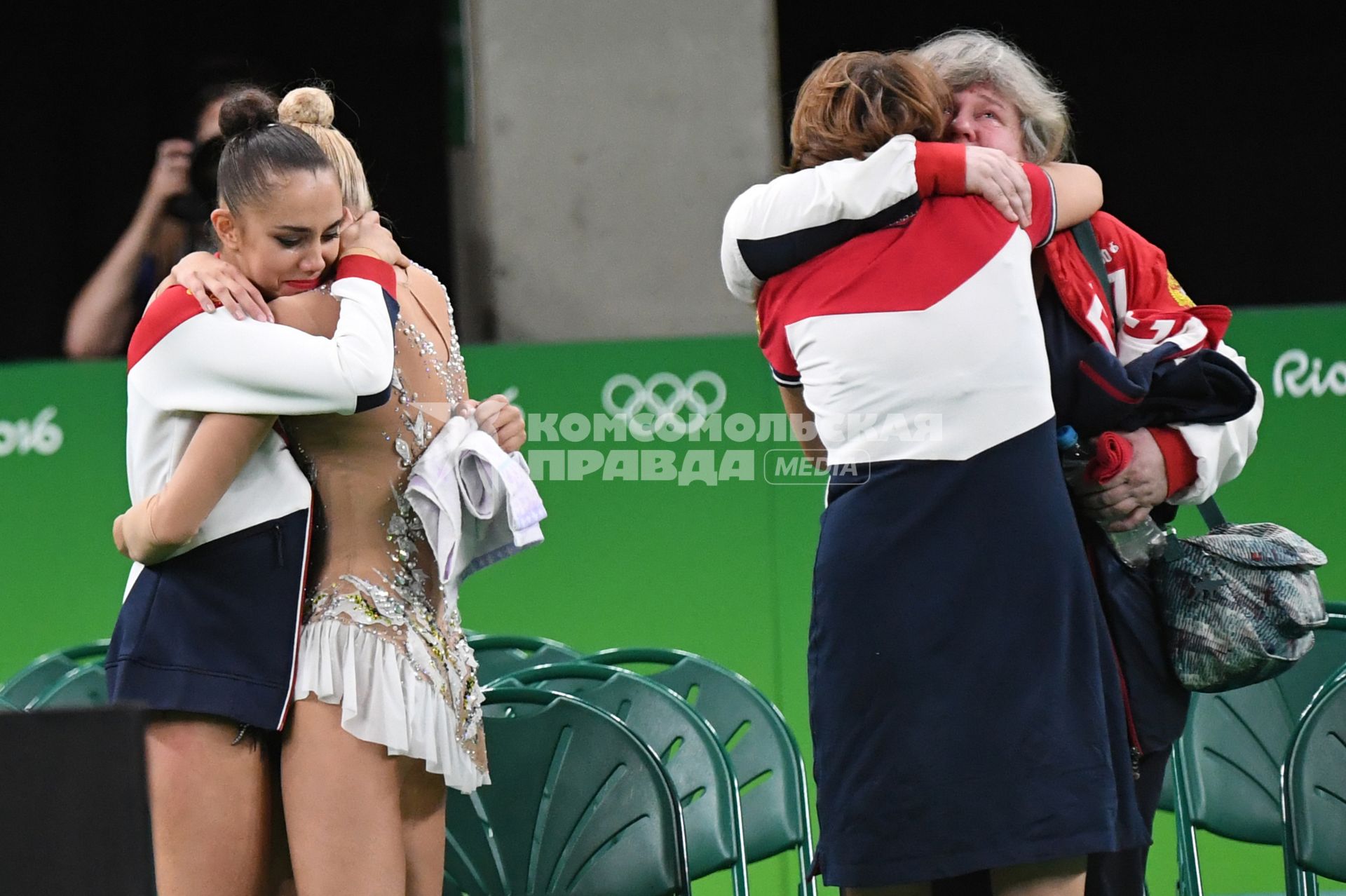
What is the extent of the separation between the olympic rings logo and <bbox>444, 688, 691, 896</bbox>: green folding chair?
147 centimetres

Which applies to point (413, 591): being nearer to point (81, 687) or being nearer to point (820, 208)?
point (820, 208)

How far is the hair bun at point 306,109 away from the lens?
7.04ft

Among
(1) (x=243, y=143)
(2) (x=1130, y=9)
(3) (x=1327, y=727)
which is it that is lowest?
(3) (x=1327, y=727)

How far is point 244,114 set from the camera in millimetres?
2068

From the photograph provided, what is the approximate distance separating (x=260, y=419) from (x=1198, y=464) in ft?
4.01

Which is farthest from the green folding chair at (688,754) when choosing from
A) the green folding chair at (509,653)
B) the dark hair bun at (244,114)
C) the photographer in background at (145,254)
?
the photographer in background at (145,254)

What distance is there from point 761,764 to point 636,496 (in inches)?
46.5

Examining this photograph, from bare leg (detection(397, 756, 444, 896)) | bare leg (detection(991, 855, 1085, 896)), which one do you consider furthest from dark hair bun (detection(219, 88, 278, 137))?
bare leg (detection(991, 855, 1085, 896))

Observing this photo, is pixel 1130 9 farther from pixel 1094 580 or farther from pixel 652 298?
pixel 1094 580

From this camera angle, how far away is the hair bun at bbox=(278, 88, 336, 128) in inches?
84.4

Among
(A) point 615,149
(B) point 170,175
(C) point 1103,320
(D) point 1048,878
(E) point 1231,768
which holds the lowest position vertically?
(E) point 1231,768

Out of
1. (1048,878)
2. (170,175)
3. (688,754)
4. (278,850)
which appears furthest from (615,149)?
(1048,878)

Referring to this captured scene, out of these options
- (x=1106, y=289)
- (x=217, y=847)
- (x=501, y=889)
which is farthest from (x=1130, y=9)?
(x=217, y=847)

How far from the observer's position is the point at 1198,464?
2.05 m
